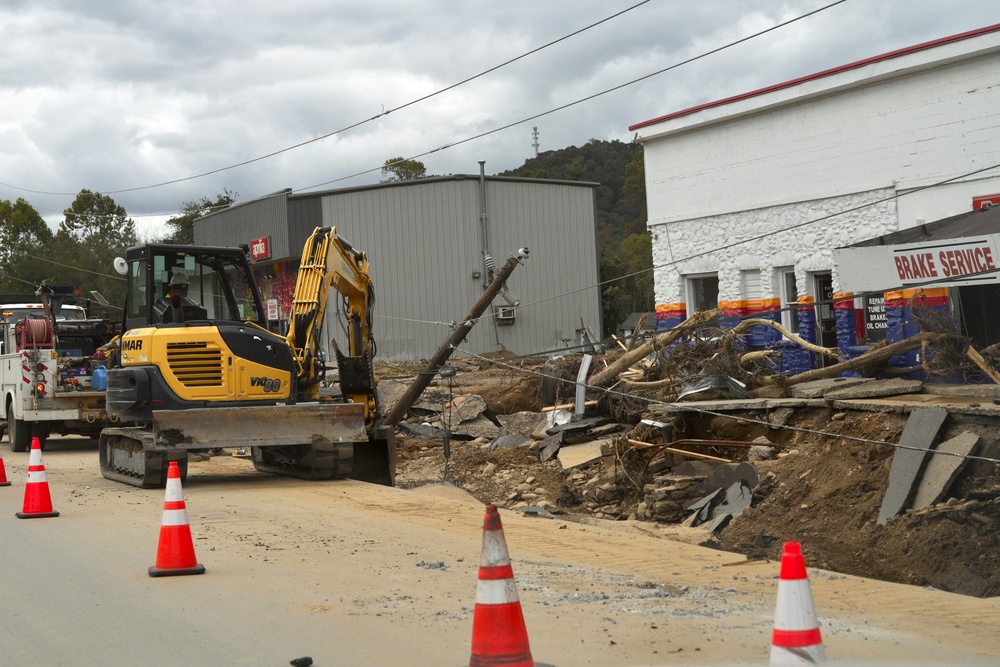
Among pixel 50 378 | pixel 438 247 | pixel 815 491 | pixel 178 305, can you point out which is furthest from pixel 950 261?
pixel 438 247

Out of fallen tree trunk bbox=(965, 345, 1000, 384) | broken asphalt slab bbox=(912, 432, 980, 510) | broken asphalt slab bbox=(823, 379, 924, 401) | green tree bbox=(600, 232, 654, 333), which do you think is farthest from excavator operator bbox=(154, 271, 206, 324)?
green tree bbox=(600, 232, 654, 333)

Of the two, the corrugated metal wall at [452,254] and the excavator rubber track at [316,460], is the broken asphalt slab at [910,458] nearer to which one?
the excavator rubber track at [316,460]

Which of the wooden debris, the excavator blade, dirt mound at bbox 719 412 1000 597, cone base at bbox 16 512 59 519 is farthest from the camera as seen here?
the wooden debris

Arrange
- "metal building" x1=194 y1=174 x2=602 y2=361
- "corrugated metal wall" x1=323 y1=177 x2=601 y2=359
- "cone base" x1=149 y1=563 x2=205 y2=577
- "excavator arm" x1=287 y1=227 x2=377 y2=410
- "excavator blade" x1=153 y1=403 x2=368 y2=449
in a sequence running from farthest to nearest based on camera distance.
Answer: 1. "corrugated metal wall" x1=323 y1=177 x2=601 y2=359
2. "metal building" x1=194 y1=174 x2=602 y2=361
3. "excavator arm" x1=287 y1=227 x2=377 y2=410
4. "excavator blade" x1=153 y1=403 x2=368 y2=449
5. "cone base" x1=149 y1=563 x2=205 y2=577

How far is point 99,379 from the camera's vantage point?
22.6 m

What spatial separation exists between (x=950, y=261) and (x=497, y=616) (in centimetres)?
918

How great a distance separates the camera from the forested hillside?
5647 cm

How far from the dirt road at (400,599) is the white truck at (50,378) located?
10850 millimetres

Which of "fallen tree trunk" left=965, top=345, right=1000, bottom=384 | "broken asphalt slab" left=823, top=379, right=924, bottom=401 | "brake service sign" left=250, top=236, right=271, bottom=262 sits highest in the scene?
"brake service sign" left=250, top=236, right=271, bottom=262

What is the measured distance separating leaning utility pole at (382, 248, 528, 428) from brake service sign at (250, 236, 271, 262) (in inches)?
791

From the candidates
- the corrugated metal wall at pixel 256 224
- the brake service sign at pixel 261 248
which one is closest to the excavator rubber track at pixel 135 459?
the corrugated metal wall at pixel 256 224

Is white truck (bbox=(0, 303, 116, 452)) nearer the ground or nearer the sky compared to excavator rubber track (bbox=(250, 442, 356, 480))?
nearer the sky

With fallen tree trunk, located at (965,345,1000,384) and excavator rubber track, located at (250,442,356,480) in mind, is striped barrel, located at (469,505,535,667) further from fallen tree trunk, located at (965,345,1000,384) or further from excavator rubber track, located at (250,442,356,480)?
fallen tree trunk, located at (965,345,1000,384)

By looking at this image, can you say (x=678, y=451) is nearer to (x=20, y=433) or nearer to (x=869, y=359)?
(x=869, y=359)
